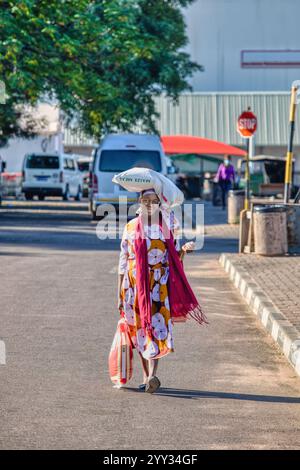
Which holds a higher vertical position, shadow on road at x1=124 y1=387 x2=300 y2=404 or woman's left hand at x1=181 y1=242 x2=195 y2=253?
woman's left hand at x1=181 y1=242 x2=195 y2=253

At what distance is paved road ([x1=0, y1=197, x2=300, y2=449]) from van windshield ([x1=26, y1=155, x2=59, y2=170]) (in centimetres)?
3363

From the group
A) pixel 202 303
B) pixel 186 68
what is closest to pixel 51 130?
pixel 186 68

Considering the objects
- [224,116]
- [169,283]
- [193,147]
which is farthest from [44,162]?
[169,283]

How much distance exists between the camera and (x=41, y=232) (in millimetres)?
28969

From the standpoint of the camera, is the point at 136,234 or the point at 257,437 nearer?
the point at 257,437

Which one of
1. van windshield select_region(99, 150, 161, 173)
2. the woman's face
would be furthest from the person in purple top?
the woman's face

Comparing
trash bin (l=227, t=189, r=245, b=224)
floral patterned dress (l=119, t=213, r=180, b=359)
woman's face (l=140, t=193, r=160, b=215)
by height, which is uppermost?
woman's face (l=140, t=193, r=160, b=215)

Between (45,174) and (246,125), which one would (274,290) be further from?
(45,174)

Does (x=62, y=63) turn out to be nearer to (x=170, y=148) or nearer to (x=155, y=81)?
(x=155, y=81)

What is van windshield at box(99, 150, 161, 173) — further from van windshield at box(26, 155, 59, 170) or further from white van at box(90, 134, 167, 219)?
van windshield at box(26, 155, 59, 170)

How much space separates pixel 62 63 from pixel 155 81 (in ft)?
42.1

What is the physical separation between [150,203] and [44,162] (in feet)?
140

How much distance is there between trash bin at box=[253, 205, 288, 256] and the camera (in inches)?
824

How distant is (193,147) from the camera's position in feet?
200
